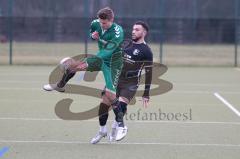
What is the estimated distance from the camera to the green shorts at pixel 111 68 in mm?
9406

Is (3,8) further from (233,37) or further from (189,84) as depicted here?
(189,84)

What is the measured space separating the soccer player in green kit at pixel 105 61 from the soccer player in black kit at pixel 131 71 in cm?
13

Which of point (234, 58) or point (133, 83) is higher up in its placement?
point (133, 83)

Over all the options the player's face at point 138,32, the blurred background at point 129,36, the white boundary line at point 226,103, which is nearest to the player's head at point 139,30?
the player's face at point 138,32

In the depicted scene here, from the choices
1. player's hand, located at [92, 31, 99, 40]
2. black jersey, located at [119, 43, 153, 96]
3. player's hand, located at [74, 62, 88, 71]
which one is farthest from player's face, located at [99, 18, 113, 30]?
player's hand, located at [74, 62, 88, 71]

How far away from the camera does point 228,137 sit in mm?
10227

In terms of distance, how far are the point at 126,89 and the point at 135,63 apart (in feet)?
1.34

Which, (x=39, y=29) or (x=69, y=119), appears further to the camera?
(x=39, y=29)

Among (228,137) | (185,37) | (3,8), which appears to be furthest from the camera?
(3,8)

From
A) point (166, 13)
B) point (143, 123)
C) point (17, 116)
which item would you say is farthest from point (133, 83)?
point (166, 13)

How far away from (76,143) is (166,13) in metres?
26.3

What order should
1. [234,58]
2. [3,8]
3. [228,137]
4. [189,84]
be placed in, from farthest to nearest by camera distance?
[3,8] → [234,58] → [189,84] → [228,137]

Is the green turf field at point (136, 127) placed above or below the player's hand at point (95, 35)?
below

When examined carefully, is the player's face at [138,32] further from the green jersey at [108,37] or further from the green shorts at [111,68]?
the green shorts at [111,68]
